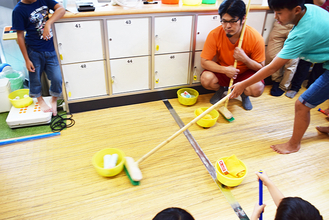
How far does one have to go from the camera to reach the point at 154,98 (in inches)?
104

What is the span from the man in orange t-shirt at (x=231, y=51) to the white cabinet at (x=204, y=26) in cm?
16

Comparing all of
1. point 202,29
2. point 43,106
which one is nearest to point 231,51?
point 202,29

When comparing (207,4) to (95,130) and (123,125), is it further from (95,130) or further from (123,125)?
(95,130)

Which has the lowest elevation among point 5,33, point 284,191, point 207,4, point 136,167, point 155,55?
point 284,191

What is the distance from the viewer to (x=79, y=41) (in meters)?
2.09

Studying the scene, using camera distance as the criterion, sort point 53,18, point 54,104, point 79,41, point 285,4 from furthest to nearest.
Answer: point 54,104, point 79,41, point 53,18, point 285,4

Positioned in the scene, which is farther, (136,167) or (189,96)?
(189,96)

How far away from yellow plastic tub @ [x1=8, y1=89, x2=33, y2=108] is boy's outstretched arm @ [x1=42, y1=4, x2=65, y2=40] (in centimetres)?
66

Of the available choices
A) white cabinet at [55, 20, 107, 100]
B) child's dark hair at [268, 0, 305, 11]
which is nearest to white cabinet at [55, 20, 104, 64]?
white cabinet at [55, 20, 107, 100]

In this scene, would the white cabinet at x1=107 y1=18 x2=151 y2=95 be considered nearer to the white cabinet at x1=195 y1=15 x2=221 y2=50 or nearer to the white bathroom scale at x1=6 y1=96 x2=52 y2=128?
the white cabinet at x1=195 y1=15 x2=221 y2=50

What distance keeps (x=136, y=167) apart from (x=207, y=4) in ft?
5.94

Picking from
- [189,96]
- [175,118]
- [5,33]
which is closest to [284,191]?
[175,118]

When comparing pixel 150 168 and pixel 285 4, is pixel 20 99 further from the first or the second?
pixel 285 4

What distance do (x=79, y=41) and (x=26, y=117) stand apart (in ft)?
2.64
